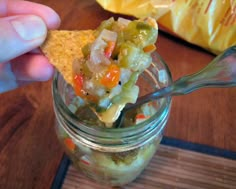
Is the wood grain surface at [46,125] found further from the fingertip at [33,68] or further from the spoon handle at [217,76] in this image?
the spoon handle at [217,76]

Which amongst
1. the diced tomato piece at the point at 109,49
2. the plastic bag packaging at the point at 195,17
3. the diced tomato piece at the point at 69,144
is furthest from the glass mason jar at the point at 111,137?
→ the plastic bag packaging at the point at 195,17

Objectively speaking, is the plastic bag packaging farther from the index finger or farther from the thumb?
the thumb

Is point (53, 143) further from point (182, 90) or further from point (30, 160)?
point (182, 90)

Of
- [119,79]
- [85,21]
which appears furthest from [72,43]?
[85,21]

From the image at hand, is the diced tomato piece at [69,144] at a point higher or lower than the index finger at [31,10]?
lower

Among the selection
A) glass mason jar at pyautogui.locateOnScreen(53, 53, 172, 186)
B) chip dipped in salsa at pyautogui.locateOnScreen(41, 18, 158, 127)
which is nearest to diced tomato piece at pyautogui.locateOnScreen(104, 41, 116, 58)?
chip dipped in salsa at pyautogui.locateOnScreen(41, 18, 158, 127)

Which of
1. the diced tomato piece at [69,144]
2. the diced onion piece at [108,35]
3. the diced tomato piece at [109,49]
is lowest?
the diced tomato piece at [69,144]

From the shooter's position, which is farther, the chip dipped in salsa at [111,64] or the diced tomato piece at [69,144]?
the diced tomato piece at [69,144]
